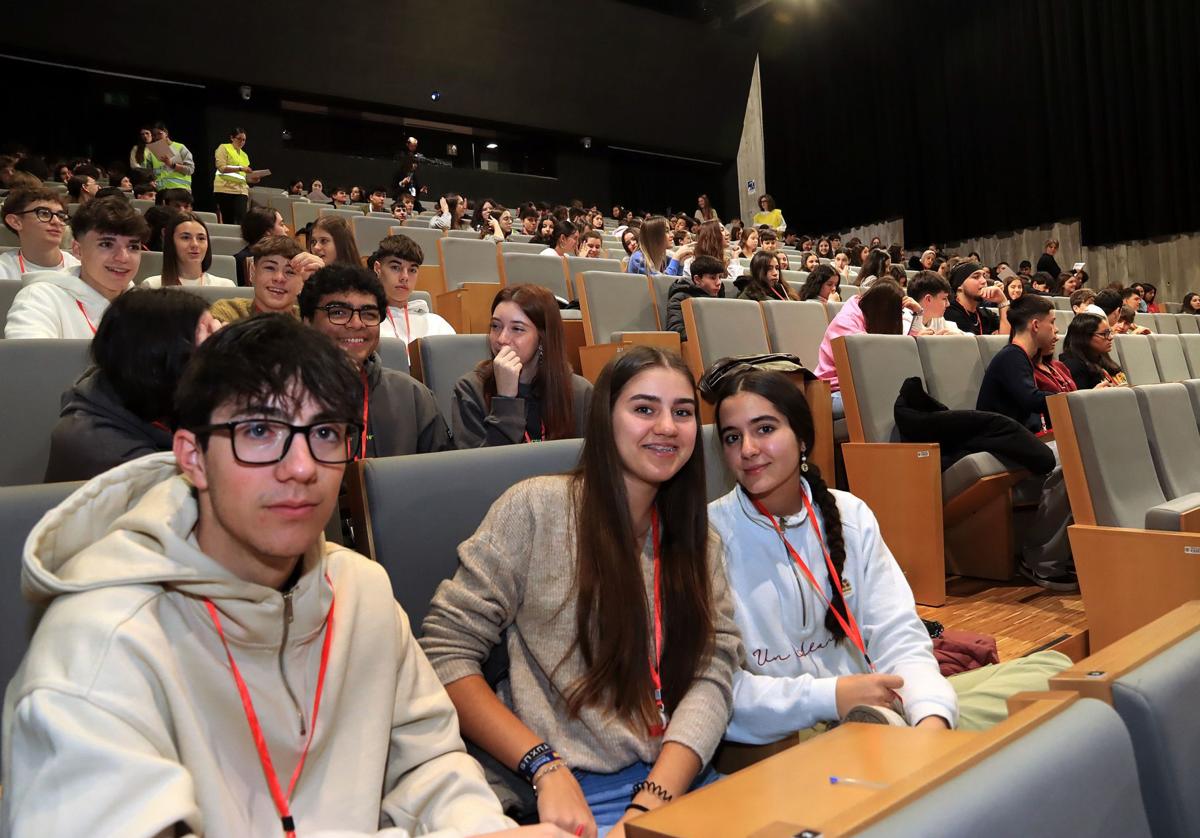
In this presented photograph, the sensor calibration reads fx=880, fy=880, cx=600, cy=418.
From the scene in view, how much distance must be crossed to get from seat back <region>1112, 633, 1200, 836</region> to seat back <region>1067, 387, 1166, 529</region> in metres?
1.38

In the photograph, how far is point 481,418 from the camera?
1.83 metres

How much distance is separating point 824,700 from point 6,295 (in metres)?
2.30

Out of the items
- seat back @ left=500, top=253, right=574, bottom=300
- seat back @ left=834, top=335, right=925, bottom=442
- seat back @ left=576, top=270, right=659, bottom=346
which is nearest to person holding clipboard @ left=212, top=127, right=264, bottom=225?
seat back @ left=500, top=253, right=574, bottom=300

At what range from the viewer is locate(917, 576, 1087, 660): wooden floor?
6.60ft

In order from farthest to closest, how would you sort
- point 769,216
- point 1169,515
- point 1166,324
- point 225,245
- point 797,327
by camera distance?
point 769,216, point 1166,324, point 225,245, point 797,327, point 1169,515

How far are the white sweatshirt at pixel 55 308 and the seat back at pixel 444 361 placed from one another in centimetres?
74

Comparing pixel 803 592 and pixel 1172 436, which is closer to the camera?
pixel 803 592

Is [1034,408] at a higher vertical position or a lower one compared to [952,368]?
lower

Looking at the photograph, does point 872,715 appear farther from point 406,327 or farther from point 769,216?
point 769,216

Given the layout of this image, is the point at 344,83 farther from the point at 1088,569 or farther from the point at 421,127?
the point at 1088,569

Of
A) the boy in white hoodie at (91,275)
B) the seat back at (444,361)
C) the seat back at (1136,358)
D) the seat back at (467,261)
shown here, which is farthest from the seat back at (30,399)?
the seat back at (1136,358)

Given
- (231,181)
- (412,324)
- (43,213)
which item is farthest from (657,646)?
(231,181)

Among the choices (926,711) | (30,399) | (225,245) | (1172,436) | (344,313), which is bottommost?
(926,711)

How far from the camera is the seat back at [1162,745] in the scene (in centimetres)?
61
